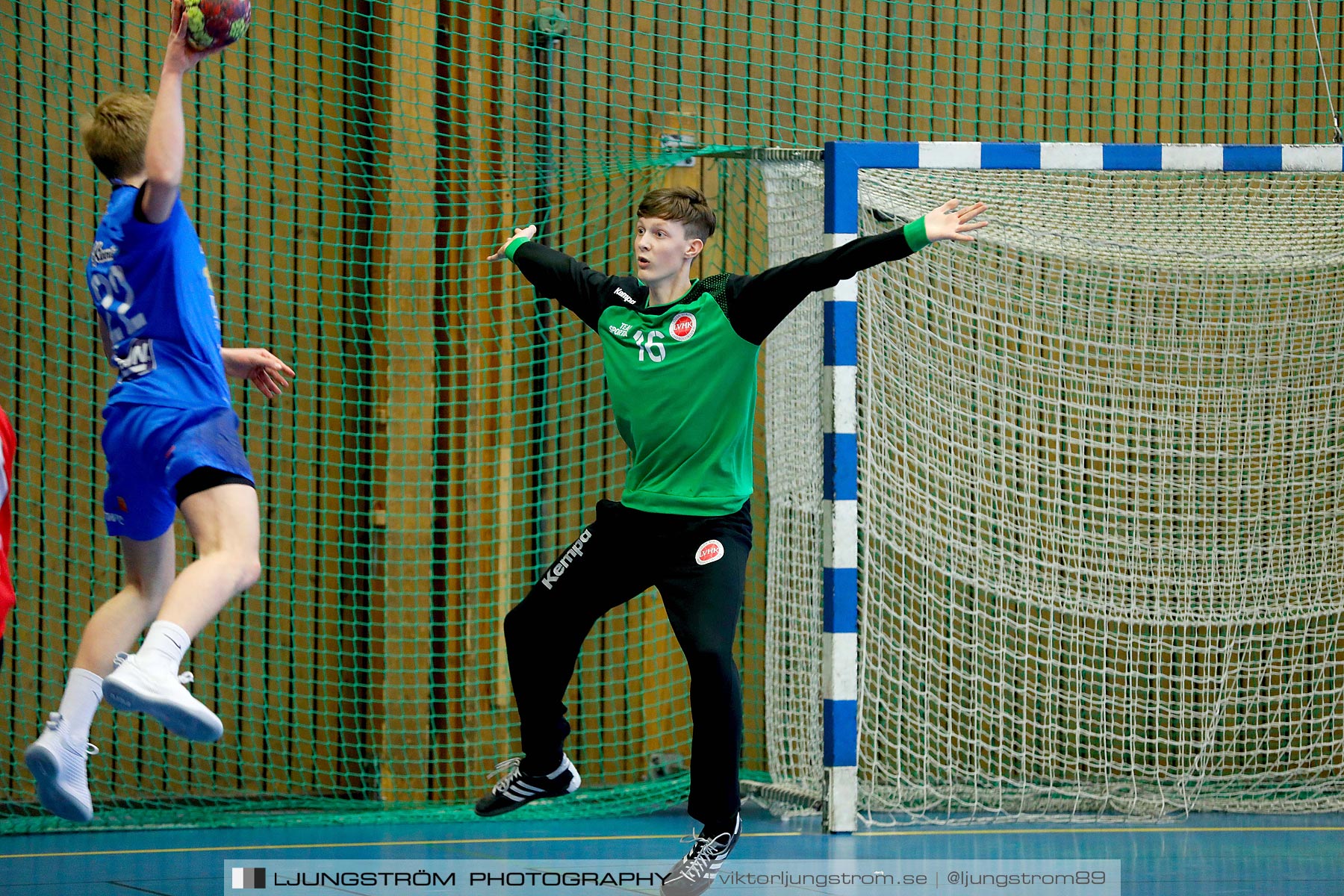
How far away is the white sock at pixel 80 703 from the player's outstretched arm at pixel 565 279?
5.60 ft

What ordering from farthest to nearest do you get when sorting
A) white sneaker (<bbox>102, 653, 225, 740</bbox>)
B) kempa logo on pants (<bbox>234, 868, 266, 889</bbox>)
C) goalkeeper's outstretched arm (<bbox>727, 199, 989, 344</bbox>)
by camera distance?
kempa logo on pants (<bbox>234, 868, 266, 889</bbox>) < goalkeeper's outstretched arm (<bbox>727, 199, 989, 344</bbox>) < white sneaker (<bbox>102, 653, 225, 740</bbox>)

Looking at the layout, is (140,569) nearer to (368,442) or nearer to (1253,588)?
(368,442)

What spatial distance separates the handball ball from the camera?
3.37 m

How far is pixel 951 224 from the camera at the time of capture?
12.8 feet

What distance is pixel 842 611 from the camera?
5613 millimetres

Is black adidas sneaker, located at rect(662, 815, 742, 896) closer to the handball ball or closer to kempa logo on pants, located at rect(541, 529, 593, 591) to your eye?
kempa logo on pants, located at rect(541, 529, 593, 591)

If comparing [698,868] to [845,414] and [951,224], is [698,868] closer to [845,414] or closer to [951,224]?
[951,224]

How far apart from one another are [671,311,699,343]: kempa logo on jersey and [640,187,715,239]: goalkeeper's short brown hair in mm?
257

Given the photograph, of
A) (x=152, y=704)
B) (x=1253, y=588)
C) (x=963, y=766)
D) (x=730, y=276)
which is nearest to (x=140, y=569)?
(x=152, y=704)

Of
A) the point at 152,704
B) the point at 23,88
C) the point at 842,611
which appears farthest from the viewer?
the point at 23,88

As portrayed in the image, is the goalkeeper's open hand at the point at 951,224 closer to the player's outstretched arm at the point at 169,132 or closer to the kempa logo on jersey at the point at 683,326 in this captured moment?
the kempa logo on jersey at the point at 683,326

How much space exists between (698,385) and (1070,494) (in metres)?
2.77

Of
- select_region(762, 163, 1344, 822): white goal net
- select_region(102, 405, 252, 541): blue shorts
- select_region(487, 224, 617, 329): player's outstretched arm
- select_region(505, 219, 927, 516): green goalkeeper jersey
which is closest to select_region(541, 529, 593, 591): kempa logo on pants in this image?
select_region(505, 219, 927, 516): green goalkeeper jersey

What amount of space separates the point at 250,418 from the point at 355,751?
5.19 ft
